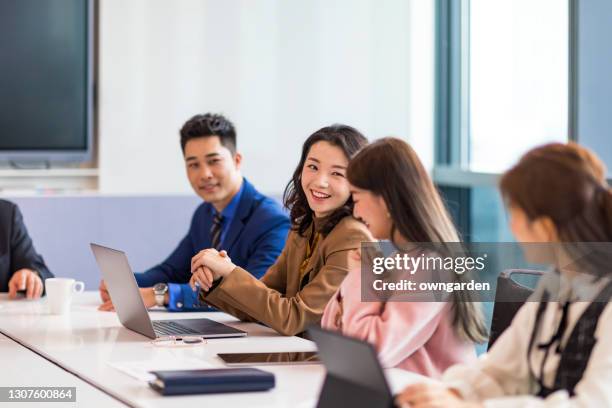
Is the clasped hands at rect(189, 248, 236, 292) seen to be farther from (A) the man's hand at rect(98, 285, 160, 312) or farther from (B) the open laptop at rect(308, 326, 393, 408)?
(B) the open laptop at rect(308, 326, 393, 408)

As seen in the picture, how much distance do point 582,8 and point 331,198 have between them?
1982 mm

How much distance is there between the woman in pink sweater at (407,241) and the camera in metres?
2.25

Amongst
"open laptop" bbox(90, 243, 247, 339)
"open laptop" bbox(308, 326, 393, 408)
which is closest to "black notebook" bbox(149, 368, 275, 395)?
"open laptop" bbox(308, 326, 393, 408)

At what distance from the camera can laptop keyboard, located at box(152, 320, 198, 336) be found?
8.70 ft

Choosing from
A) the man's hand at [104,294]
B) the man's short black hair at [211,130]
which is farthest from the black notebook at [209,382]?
the man's short black hair at [211,130]

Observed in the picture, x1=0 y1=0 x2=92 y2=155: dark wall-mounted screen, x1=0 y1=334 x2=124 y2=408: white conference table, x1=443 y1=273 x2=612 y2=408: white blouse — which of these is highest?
x1=0 y1=0 x2=92 y2=155: dark wall-mounted screen

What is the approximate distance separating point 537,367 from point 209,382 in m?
0.64

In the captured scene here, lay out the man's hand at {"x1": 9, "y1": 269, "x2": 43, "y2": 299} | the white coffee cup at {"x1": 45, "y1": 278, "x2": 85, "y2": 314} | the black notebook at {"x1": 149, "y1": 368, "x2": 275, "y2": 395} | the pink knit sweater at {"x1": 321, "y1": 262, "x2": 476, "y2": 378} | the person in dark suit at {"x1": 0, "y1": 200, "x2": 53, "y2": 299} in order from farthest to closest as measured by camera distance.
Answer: the person in dark suit at {"x1": 0, "y1": 200, "x2": 53, "y2": 299}, the man's hand at {"x1": 9, "y1": 269, "x2": 43, "y2": 299}, the white coffee cup at {"x1": 45, "y1": 278, "x2": 85, "y2": 314}, the pink knit sweater at {"x1": 321, "y1": 262, "x2": 476, "y2": 378}, the black notebook at {"x1": 149, "y1": 368, "x2": 275, "y2": 395}

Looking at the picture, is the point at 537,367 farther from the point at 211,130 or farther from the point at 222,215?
the point at 211,130

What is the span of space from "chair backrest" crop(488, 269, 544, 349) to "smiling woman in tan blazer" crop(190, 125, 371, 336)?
0.52 metres

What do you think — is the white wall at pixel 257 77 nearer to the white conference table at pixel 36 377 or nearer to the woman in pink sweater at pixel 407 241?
the white conference table at pixel 36 377

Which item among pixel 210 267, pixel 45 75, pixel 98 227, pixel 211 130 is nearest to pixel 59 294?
pixel 210 267

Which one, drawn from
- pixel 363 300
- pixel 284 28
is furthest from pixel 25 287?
pixel 284 28

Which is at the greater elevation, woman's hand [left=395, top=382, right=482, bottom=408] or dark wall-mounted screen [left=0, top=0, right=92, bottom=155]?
dark wall-mounted screen [left=0, top=0, right=92, bottom=155]
